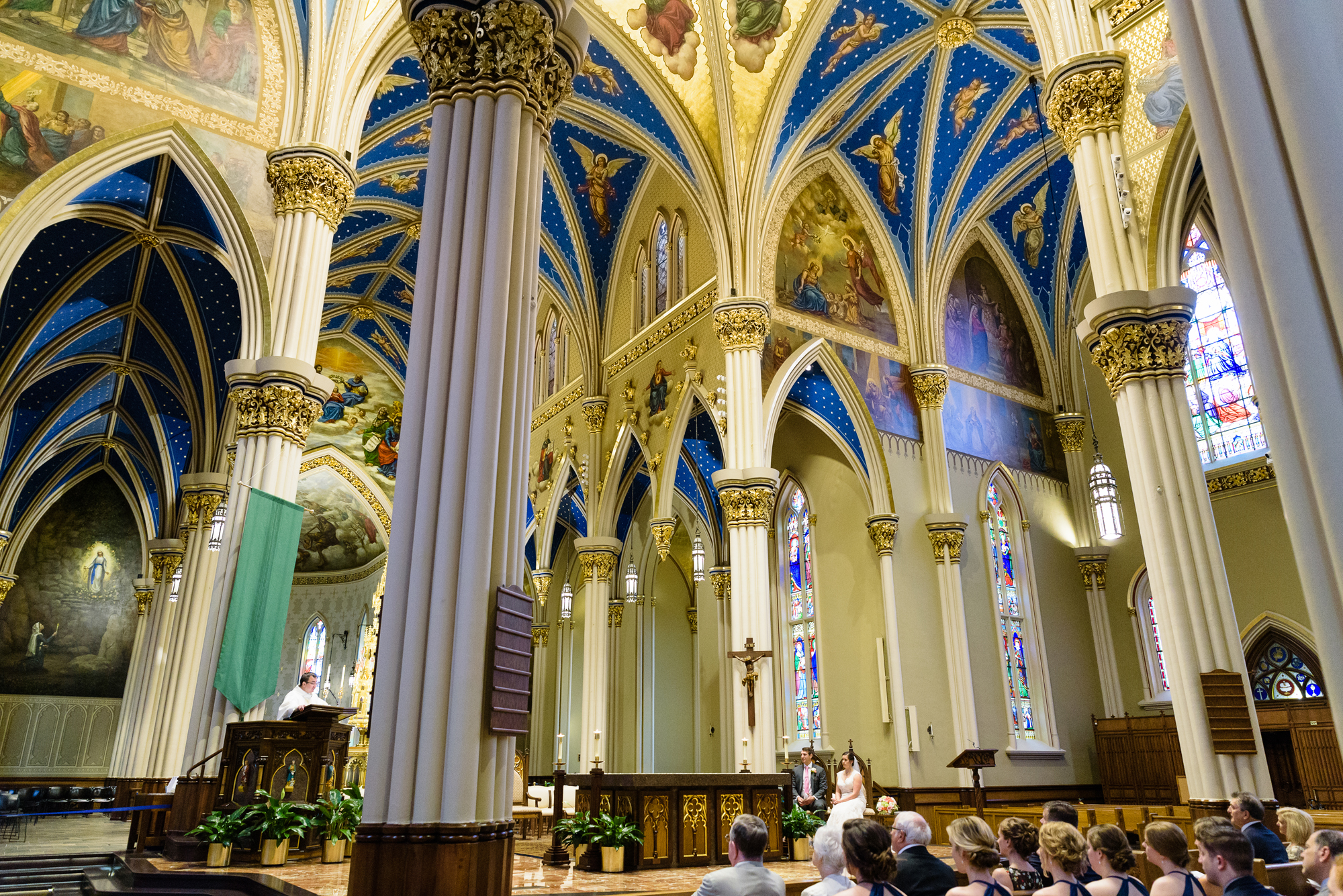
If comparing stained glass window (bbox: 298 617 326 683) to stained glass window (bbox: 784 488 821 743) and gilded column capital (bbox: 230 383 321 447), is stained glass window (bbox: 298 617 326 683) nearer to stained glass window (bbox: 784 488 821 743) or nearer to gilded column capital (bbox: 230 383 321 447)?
stained glass window (bbox: 784 488 821 743)

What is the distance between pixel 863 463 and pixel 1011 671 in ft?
15.6

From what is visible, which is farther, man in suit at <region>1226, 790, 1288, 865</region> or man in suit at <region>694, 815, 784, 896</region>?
man in suit at <region>1226, 790, 1288, 865</region>

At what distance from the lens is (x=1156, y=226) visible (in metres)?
9.61

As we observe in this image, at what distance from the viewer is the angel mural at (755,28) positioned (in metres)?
14.4

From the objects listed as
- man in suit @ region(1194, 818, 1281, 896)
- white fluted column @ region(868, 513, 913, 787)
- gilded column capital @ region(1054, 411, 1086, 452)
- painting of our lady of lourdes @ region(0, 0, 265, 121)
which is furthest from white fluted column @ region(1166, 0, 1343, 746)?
A: gilded column capital @ region(1054, 411, 1086, 452)

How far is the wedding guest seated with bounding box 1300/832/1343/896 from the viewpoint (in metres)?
3.91

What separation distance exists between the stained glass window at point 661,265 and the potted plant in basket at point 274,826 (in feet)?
37.6

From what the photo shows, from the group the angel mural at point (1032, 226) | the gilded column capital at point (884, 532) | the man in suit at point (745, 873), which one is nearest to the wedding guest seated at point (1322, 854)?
the man in suit at point (745, 873)

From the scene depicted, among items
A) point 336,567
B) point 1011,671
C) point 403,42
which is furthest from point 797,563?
point 336,567

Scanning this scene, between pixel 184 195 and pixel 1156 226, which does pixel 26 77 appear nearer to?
pixel 184 195

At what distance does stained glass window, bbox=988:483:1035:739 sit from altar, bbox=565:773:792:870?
845cm

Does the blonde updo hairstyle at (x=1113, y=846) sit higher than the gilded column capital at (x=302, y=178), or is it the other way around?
the gilded column capital at (x=302, y=178)

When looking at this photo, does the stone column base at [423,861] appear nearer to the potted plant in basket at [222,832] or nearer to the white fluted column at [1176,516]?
the potted plant in basket at [222,832]

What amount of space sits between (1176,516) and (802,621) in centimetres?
966
